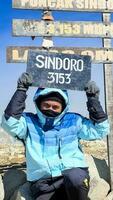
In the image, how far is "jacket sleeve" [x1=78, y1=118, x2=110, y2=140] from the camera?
6.12 m

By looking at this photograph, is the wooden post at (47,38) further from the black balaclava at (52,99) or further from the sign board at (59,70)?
the black balaclava at (52,99)

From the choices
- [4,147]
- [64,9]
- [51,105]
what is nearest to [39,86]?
[51,105]

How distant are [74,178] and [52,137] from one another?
57cm

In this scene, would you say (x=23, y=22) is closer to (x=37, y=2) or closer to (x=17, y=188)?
(x=37, y=2)

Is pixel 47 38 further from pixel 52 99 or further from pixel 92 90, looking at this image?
pixel 92 90

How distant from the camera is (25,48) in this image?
7.50 meters

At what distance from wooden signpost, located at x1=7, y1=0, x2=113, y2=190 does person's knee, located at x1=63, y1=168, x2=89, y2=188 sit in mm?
1527

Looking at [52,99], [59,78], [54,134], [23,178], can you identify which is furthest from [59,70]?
[23,178]

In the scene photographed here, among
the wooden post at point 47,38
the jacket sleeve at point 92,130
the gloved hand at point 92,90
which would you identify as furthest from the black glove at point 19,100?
the wooden post at point 47,38

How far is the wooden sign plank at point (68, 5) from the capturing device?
759 centimetres

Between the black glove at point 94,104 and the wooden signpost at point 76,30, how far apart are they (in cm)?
155

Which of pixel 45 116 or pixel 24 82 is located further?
pixel 45 116

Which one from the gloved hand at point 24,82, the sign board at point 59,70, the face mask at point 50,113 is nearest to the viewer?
the gloved hand at point 24,82

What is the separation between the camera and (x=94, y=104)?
6062 mm
